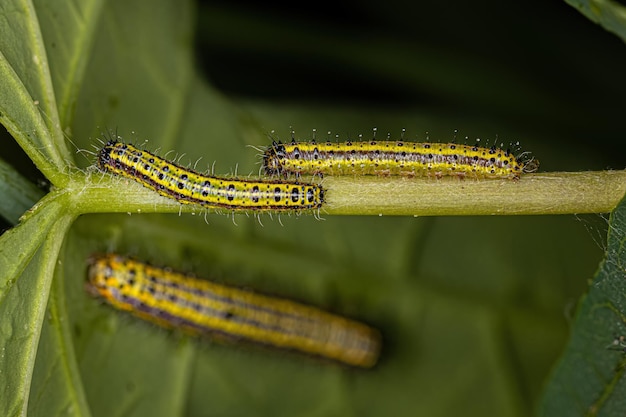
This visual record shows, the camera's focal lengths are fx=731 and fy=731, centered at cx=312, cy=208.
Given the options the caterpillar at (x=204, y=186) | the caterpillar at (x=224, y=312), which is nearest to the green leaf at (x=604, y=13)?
the caterpillar at (x=204, y=186)

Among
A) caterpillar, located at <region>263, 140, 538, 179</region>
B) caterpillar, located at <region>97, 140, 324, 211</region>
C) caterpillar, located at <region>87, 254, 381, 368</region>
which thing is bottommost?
caterpillar, located at <region>87, 254, 381, 368</region>

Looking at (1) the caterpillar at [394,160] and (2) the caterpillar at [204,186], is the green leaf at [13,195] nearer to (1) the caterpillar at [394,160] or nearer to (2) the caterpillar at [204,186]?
(2) the caterpillar at [204,186]

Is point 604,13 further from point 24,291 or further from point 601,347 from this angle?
point 24,291

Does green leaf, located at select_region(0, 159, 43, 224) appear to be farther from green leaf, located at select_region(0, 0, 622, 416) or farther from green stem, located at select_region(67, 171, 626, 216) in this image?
green stem, located at select_region(67, 171, 626, 216)

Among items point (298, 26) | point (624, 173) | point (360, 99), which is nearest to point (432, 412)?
point (360, 99)

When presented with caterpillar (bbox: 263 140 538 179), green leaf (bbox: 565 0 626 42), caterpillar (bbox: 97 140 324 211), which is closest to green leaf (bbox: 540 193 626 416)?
caterpillar (bbox: 263 140 538 179)

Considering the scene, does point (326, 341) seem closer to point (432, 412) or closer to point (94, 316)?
point (432, 412)

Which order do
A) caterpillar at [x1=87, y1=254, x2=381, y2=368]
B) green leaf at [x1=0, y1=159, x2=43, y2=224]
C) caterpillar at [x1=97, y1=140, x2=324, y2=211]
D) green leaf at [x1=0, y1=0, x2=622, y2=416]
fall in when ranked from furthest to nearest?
caterpillar at [x1=87, y1=254, x2=381, y2=368] < green leaf at [x1=0, y1=0, x2=622, y2=416] < green leaf at [x1=0, y1=159, x2=43, y2=224] < caterpillar at [x1=97, y1=140, x2=324, y2=211]
